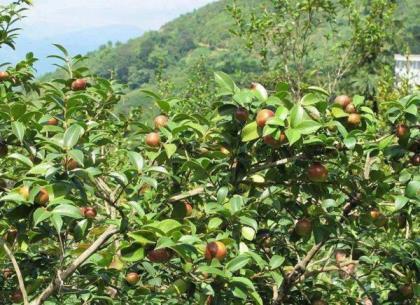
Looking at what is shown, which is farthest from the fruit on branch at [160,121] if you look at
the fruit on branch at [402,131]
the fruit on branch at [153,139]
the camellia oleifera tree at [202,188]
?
the fruit on branch at [402,131]

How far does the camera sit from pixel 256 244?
309 centimetres

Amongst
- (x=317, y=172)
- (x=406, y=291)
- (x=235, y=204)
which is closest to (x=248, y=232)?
(x=235, y=204)

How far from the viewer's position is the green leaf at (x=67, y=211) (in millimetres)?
1989

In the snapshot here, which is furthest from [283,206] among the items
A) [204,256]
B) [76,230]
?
[76,230]

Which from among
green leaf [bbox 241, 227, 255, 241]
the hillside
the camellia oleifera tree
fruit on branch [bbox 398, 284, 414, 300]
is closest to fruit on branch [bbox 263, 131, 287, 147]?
the camellia oleifera tree

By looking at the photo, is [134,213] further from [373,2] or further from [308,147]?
[373,2]

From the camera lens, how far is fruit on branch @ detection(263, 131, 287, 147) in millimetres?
2402

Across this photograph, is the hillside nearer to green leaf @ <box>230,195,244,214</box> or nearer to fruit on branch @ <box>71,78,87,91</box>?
fruit on branch @ <box>71,78,87,91</box>

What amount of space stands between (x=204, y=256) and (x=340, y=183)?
86 cm

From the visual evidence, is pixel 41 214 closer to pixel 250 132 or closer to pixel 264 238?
pixel 250 132

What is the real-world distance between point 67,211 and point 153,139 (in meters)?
0.68

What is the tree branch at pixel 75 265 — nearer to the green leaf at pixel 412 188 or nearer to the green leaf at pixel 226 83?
the green leaf at pixel 226 83

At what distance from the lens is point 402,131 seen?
2555mm

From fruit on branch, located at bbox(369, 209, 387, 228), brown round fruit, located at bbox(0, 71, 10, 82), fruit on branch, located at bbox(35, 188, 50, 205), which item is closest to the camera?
fruit on branch, located at bbox(35, 188, 50, 205)
